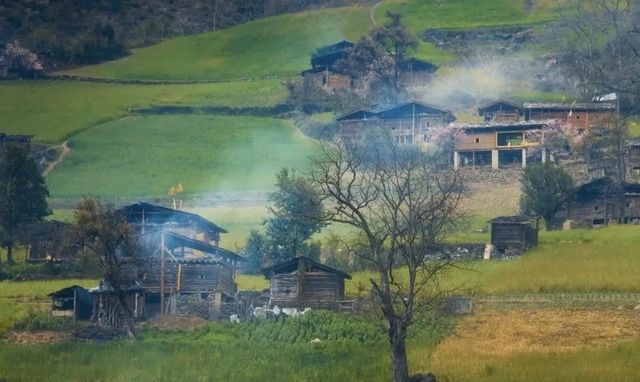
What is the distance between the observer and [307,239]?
58406 millimetres

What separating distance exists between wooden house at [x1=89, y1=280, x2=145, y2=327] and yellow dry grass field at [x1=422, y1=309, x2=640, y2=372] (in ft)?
43.3

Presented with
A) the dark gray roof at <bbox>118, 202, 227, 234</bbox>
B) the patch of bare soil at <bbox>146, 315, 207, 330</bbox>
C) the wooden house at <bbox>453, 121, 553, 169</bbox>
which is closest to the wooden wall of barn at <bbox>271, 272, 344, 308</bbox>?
Answer: the patch of bare soil at <bbox>146, 315, 207, 330</bbox>

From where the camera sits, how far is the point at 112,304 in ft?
159

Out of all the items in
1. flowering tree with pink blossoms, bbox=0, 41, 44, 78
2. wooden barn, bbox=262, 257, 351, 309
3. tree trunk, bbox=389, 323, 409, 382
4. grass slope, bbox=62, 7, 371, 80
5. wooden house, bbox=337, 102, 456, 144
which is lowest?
tree trunk, bbox=389, 323, 409, 382

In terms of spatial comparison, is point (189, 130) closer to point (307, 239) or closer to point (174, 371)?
point (307, 239)

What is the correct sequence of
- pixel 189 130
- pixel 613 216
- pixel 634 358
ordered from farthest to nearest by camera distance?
pixel 189 130
pixel 613 216
pixel 634 358

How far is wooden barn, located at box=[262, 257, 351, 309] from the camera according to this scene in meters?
50.2

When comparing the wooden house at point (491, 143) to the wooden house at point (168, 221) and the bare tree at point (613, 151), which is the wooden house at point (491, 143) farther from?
the wooden house at point (168, 221)

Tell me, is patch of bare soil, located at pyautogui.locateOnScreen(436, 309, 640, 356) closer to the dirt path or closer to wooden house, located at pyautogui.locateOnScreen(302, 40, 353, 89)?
the dirt path

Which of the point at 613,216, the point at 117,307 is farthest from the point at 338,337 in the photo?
the point at 613,216

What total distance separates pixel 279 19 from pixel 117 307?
301ft

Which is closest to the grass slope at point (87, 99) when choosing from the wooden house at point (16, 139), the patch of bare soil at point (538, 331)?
the wooden house at point (16, 139)

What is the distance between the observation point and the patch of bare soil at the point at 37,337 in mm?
43344

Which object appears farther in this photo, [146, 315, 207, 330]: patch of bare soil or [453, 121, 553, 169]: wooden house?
[453, 121, 553, 169]: wooden house
